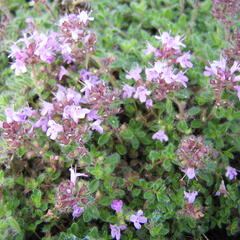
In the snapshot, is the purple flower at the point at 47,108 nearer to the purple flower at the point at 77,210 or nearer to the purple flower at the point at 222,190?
the purple flower at the point at 77,210

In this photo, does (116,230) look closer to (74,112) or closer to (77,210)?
(77,210)

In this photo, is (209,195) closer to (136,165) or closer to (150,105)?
(136,165)

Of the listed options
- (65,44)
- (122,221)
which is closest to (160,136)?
(122,221)

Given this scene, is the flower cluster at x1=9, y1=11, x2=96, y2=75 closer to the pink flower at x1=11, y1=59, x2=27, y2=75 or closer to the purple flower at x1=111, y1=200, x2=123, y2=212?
the pink flower at x1=11, y1=59, x2=27, y2=75

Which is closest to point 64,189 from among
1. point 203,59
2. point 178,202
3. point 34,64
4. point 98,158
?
point 98,158

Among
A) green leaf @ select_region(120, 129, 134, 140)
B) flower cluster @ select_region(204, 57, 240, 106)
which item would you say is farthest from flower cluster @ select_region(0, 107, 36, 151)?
flower cluster @ select_region(204, 57, 240, 106)
